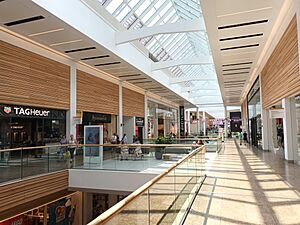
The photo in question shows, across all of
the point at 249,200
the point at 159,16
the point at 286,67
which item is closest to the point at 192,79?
the point at 159,16

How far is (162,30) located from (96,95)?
617cm

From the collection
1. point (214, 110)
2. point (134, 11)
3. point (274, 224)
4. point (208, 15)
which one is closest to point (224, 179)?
point (274, 224)

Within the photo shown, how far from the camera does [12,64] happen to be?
9.16m

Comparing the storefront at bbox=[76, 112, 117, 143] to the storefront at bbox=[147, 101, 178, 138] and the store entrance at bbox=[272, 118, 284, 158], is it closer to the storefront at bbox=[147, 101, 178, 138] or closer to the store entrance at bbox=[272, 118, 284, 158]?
the storefront at bbox=[147, 101, 178, 138]

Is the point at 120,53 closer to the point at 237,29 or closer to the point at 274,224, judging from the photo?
the point at 237,29

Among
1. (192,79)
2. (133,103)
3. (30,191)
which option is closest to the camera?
(30,191)

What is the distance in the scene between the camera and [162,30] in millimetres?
9961

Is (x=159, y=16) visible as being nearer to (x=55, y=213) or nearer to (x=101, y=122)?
(x=101, y=122)

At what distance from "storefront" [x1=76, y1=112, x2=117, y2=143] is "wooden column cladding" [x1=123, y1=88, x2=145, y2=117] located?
5.01 ft

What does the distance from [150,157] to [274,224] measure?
19.5 ft

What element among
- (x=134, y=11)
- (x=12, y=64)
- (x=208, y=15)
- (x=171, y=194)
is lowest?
(x=171, y=194)

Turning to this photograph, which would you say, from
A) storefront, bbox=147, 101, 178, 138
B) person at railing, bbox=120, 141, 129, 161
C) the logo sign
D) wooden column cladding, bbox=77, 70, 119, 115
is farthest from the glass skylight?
storefront, bbox=147, 101, 178, 138

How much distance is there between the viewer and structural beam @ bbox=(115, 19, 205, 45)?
30.6ft

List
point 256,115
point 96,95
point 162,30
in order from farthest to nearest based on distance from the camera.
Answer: point 256,115
point 96,95
point 162,30
